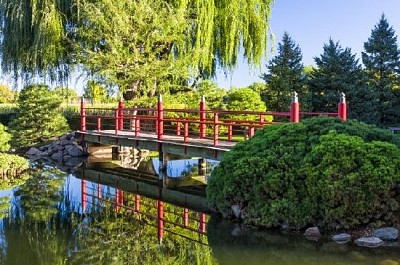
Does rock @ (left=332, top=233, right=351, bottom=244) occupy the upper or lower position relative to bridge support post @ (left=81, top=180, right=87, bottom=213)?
upper

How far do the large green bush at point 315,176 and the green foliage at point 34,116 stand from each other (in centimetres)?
1083

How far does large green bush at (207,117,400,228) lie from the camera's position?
20.4 ft

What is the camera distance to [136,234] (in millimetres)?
6742

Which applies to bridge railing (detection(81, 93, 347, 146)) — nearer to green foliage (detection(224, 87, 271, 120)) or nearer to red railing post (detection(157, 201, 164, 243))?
green foliage (detection(224, 87, 271, 120))

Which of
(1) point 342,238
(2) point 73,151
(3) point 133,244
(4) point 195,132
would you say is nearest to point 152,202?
(3) point 133,244

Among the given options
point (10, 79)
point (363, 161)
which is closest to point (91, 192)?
point (363, 161)

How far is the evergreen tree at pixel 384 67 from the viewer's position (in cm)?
2134

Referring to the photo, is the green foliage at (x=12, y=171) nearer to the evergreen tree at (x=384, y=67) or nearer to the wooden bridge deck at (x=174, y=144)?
the wooden bridge deck at (x=174, y=144)

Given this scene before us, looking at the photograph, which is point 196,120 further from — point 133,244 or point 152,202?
point 133,244

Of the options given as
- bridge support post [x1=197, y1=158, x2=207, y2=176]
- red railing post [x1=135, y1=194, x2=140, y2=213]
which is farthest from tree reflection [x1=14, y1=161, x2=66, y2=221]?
bridge support post [x1=197, y1=158, x2=207, y2=176]

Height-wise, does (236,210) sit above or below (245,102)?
below

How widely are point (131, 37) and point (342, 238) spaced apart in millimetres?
11509

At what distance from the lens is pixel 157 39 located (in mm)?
16062

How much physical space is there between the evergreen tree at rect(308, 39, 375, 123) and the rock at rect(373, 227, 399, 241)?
1419 centimetres
